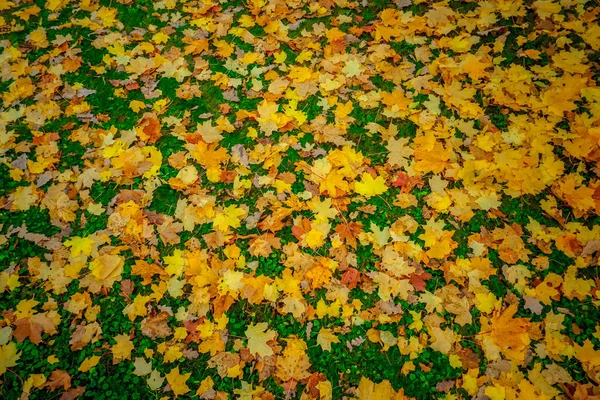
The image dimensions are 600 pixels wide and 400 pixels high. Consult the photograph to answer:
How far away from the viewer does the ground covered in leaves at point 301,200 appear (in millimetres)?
2555

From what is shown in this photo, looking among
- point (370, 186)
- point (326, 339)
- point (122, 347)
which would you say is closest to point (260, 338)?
point (326, 339)

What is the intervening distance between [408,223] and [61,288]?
2796 millimetres

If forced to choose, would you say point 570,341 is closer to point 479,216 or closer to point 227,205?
point 479,216

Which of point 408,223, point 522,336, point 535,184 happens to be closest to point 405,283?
point 408,223

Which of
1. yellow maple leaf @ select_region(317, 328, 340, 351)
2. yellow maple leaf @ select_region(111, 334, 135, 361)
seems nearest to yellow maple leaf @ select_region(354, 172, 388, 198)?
yellow maple leaf @ select_region(317, 328, 340, 351)

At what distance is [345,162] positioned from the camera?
10.9 feet

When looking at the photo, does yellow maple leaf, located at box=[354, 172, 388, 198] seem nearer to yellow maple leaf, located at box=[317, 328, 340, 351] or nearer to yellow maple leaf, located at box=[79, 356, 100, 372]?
yellow maple leaf, located at box=[317, 328, 340, 351]

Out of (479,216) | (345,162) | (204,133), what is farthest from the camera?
(204,133)

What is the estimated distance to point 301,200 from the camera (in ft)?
10.4

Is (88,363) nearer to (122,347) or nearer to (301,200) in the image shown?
(122,347)

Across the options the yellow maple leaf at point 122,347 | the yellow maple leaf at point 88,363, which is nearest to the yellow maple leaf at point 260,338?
the yellow maple leaf at point 122,347

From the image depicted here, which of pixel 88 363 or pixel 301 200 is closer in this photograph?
pixel 88 363

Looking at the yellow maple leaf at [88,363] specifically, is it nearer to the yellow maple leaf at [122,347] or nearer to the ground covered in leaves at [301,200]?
the ground covered in leaves at [301,200]

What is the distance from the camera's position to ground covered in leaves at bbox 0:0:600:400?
8.38 ft
